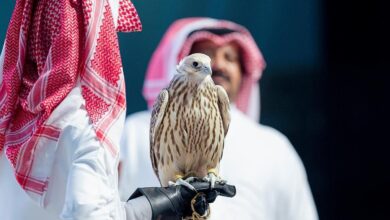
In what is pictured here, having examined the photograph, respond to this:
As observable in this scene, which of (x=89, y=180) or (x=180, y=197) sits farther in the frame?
(x=180, y=197)

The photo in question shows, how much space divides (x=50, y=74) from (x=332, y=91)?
2.80m

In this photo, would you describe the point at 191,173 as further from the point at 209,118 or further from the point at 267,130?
the point at 267,130

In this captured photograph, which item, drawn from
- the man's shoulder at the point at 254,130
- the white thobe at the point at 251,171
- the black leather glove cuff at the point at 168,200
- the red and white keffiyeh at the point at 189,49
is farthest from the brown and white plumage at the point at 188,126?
the red and white keffiyeh at the point at 189,49

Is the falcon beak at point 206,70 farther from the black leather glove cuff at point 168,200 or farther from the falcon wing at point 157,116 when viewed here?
the black leather glove cuff at point 168,200

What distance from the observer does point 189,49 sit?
3.71 metres

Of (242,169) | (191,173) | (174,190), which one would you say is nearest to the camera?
(174,190)

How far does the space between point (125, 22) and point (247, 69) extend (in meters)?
1.90

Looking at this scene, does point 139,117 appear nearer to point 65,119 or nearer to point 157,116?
point 157,116

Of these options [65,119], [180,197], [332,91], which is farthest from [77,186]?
[332,91]

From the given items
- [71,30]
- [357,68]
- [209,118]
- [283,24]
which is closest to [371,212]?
[357,68]

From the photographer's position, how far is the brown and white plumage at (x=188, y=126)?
202cm

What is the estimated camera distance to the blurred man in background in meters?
3.32

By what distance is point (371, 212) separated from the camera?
4.52 meters

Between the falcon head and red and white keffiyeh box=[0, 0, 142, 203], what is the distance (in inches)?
8.7
